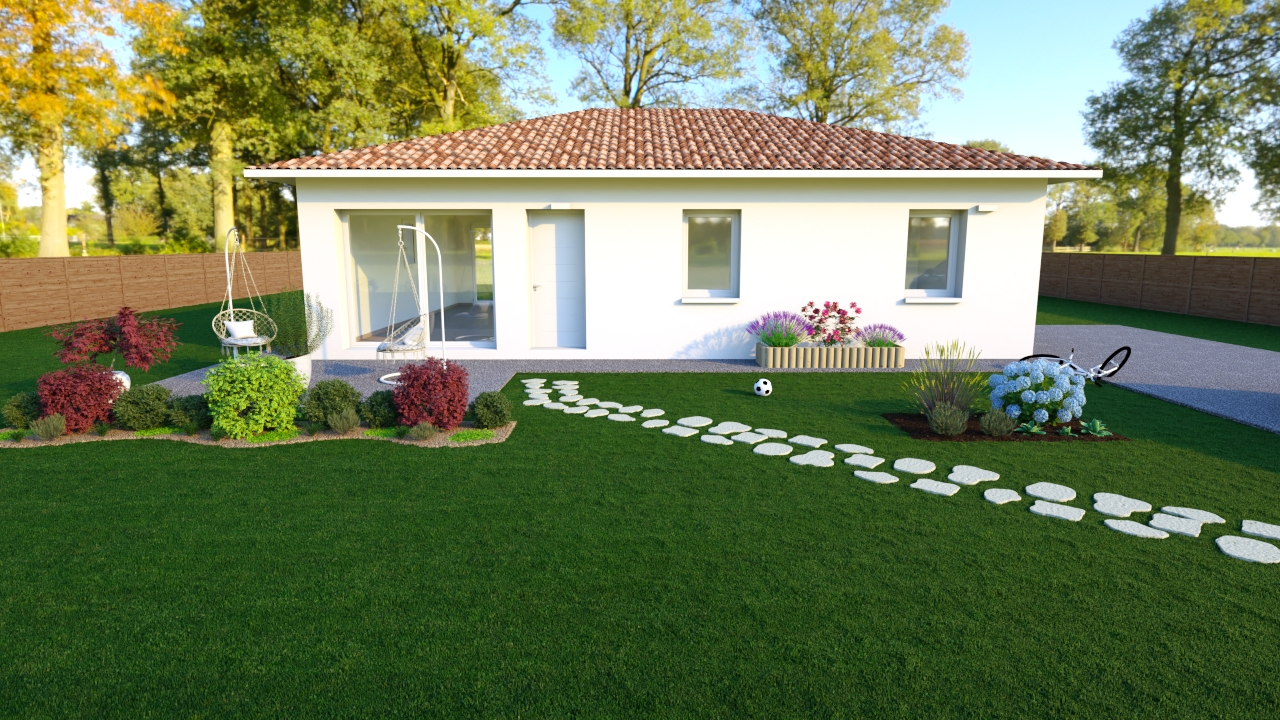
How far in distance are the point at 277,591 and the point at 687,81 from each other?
28.5 metres

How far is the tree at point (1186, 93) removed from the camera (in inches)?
1021

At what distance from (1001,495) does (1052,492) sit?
0.42 metres

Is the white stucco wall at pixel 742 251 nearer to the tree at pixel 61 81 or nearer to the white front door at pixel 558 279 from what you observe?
the white front door at pixel 558 279

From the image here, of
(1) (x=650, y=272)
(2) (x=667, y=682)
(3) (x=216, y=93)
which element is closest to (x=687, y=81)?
(3) (x=216, y=93)

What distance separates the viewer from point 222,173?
24.6 metres

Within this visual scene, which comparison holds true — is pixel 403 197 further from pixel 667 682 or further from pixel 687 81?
pixel 687 81

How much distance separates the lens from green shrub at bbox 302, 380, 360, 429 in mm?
7035

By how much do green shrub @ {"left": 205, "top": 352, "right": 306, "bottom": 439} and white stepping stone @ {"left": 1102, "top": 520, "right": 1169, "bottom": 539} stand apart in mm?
6833

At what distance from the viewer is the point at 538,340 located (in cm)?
1195

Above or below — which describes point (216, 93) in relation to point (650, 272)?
above

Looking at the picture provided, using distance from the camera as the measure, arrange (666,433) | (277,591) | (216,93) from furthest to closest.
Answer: (216,93)
(666,433)
(277,591)

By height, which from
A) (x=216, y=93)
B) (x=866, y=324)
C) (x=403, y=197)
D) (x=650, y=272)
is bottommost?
(x=866, y=324)

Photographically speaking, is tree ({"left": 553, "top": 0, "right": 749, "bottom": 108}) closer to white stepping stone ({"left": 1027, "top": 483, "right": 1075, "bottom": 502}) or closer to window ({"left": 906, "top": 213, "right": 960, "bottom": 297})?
window ({"left": 906, "top": 213, "right": 960, "bottom": 297})

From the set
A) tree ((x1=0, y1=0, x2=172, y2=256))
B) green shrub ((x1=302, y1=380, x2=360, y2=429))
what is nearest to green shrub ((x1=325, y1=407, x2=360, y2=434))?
green shrub ((x1=302, y1=380, x2=360, y2=429))
